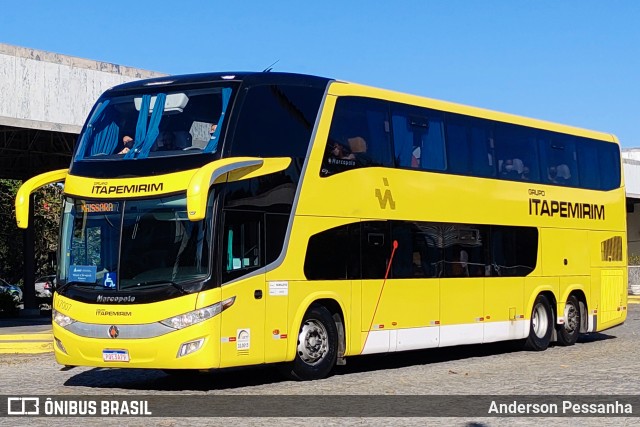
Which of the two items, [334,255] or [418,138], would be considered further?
[418,138]

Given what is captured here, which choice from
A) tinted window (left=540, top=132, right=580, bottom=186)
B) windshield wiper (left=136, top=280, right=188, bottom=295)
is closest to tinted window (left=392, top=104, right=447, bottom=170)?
tinted window (left=540, top=132, right=580, bottom=186)

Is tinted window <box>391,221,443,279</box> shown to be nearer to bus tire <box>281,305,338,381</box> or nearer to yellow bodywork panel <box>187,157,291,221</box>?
bus tire <box>281,305,338,381</box>

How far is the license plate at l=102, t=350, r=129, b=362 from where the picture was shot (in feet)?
45.3

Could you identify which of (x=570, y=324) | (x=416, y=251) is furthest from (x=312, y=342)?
(x=570, y=324)

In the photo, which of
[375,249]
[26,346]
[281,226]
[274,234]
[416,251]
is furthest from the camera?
[26,346]

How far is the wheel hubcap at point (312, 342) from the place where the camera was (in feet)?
50.5

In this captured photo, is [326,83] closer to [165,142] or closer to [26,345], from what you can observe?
[165,142]

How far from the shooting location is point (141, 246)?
14.0 meters

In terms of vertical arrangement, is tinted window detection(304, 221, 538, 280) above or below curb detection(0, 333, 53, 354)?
above

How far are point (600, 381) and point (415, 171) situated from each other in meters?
4.63

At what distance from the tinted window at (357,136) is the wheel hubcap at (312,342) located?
215cm

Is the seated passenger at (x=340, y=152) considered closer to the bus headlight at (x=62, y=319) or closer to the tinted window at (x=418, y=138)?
the tinted window at (x=418, y=138)

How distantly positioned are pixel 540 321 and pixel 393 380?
6648 mm

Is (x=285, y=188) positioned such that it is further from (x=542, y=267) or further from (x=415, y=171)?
(x=542, y=267)
